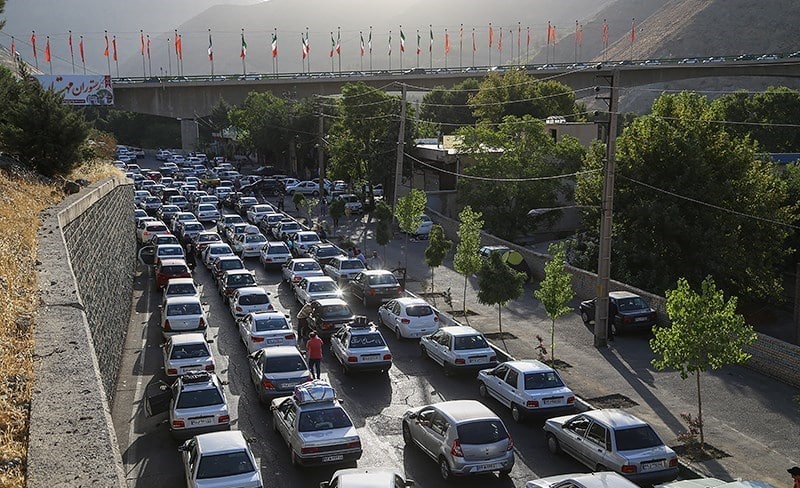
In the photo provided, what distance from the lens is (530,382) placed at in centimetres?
1909

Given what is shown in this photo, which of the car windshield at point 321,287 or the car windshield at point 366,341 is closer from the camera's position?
the car windshield at point 366,341

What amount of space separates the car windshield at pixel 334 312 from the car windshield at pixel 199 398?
28.6ft

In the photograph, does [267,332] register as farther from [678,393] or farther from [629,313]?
[629,313]

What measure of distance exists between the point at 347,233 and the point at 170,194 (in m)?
19.2

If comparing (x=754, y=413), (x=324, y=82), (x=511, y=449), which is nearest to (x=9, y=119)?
(x=511, y=449)

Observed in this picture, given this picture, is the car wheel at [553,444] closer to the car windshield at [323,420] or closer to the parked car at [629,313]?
the car windshield at [323,420]

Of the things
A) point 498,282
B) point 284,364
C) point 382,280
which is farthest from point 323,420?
point 382,280

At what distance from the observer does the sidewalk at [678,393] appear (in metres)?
17.0

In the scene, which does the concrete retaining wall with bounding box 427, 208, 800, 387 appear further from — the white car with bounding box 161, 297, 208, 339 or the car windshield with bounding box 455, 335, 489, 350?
the white car with bounding box 161, 297, 208, 339

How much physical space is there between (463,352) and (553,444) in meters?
5.51

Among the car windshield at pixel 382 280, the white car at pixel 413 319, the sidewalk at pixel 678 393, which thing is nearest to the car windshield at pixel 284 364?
the white car at pixel 413 319

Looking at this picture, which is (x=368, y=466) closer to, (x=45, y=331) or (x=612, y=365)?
(x=45, y=331)

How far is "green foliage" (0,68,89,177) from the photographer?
29.3 m

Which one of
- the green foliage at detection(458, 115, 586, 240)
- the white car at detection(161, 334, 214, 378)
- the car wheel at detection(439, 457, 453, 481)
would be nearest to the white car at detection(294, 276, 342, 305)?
the white car at detection(161, 334, 214, 378)
